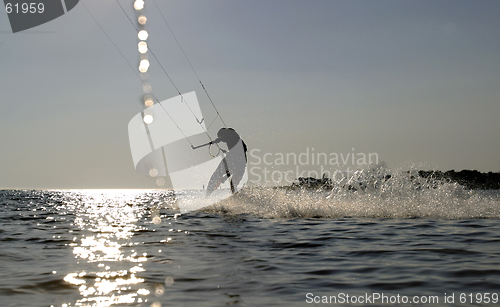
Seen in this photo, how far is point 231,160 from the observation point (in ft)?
58.3

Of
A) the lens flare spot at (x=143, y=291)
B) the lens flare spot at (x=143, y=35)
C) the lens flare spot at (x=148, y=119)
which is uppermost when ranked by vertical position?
the lens flare spot at (x=143, y=35)

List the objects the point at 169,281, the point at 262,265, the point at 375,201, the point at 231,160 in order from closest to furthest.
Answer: the point at 169,281
the point at 262,265
the point at 375,201
the point at 231,160

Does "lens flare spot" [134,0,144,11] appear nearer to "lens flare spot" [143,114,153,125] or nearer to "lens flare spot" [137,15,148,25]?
"lens flare spot" [137,15,148,25]

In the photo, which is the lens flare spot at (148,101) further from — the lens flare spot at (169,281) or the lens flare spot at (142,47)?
the lens flare spot at (169,281)

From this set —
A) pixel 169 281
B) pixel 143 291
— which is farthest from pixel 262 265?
pixel 143 291

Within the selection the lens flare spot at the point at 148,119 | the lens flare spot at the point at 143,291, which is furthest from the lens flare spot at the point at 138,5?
the lens flare spot at the point at 143,291

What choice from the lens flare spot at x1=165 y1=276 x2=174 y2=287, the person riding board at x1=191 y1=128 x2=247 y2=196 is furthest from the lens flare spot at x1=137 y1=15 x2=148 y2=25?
the lens flare spot at x1=165 y1=276 x2=174 y2=287

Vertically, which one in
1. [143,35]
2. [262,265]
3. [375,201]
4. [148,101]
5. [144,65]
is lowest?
[375,201]

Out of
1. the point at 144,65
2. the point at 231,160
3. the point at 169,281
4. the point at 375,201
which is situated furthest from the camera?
the point at 231,160

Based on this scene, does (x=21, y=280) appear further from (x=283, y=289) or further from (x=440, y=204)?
(x=440, y=204)

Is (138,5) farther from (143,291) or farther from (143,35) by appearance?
(143,291)

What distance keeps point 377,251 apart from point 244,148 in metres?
11.3

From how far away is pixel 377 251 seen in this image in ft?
22.2

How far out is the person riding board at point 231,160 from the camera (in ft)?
57.3
